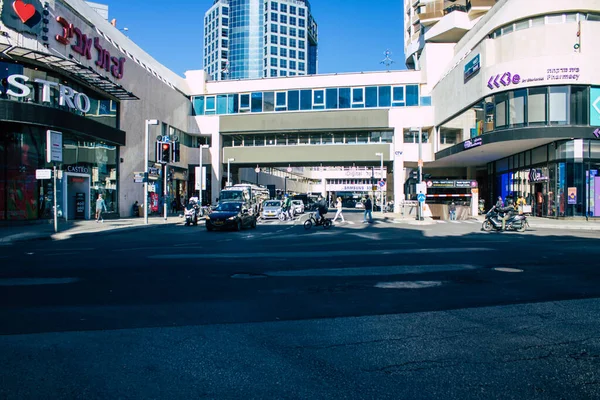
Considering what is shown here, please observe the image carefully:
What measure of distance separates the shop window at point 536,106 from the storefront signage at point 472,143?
12.5 ft

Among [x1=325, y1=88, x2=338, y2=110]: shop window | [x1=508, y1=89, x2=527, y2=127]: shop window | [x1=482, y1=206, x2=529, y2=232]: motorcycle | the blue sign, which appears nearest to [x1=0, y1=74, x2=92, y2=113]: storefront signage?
[x1=482, y1=206, x2=529, y2=232]: motorcycle

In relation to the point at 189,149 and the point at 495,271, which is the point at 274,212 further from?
the point at 495,271

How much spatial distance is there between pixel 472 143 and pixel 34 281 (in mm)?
33215

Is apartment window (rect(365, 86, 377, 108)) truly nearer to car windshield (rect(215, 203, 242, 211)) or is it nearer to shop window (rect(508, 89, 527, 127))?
shop window (rect(508, 89, 527, 127))

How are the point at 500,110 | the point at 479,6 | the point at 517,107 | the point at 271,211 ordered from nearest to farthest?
the point at 517,107 < the point at 500,110 < the point at 271,211 < the point at 479,6

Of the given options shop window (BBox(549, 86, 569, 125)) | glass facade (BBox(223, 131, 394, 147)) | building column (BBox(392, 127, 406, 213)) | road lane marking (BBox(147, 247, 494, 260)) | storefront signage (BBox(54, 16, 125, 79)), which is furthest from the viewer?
glass facade (BBox(223, 131, 394, 147))

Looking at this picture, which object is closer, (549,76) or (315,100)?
(549,76)

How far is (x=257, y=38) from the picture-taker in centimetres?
13725

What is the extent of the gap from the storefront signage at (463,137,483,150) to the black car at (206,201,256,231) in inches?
764

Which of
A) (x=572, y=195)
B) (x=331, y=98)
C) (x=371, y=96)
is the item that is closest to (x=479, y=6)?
(x=371, y=96)

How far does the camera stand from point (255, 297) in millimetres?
7324

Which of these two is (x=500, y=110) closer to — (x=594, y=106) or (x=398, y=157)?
(x=594, y=106)

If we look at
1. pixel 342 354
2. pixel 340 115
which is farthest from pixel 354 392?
pixel 340 115

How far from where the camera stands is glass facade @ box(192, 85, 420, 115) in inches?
1913
